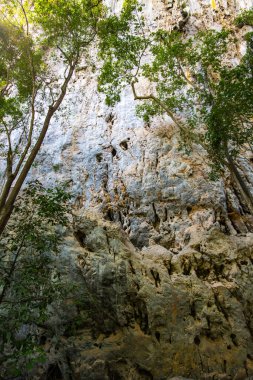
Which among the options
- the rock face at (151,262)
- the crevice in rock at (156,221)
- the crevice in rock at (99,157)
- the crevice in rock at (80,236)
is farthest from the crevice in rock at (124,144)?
the crevice in rock at (80,236)

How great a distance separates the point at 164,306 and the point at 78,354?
2.99 meters

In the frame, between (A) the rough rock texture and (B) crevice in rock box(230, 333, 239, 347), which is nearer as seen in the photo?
(A) the rough rock texture

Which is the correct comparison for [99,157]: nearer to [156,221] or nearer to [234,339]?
[156,221]

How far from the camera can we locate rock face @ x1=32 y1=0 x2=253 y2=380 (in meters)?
9.54

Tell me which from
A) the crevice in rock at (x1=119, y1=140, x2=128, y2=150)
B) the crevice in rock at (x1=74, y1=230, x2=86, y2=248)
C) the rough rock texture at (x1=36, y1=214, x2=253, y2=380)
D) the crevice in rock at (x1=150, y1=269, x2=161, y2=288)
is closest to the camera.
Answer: the rough rock texture at (x1=36, y1=214, x2=253, y2=380)

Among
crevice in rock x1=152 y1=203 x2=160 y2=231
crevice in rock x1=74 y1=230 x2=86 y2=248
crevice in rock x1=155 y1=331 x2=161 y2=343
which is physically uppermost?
crevice in rock x1=152 y1=203 x2=160 y2=231

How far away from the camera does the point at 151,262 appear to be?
1167 cm

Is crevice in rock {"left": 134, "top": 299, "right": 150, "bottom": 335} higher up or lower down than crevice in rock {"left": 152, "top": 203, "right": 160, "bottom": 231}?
lower down

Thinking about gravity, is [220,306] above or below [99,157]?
below

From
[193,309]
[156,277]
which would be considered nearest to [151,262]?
[156,277]

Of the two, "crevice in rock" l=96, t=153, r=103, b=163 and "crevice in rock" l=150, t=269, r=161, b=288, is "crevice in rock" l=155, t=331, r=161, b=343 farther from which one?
"crevice in rock" l=96, t=153, r=103, b=163

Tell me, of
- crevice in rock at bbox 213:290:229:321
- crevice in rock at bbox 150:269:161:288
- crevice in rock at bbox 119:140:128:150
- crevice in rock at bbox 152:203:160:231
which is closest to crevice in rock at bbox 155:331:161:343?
crevice in rock at bbox 150:269:161:288

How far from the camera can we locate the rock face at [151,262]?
9.54 m

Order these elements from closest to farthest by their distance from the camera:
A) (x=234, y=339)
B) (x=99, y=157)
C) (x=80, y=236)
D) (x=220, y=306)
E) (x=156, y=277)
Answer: (x=234, y=339) → (x=220, y=306) → (x=156, y=277) → (x=80, y=236) → (x=99, y=157)
